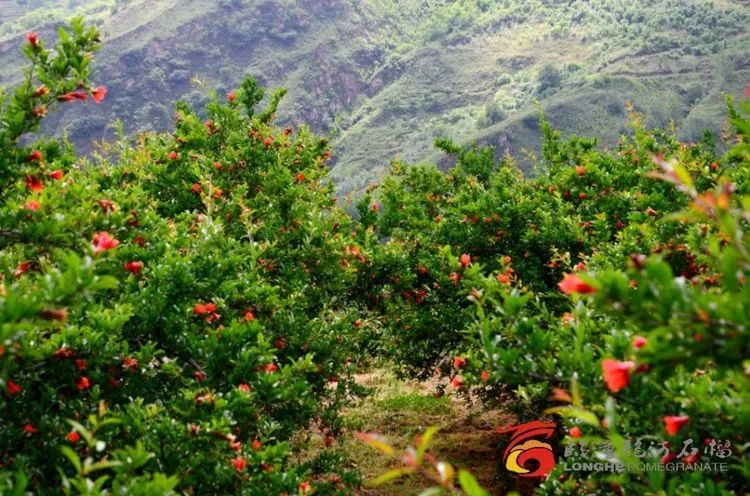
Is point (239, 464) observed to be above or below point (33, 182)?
below

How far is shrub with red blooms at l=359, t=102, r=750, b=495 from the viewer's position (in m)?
1.68

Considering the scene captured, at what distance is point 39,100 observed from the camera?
3396mm

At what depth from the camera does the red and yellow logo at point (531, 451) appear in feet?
25.5

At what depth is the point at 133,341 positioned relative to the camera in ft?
15.0

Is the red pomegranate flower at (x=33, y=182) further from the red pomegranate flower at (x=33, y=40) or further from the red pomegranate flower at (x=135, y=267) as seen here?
the red pomegranate flower at (x=135, y=267)

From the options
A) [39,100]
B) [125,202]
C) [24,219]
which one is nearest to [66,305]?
[24,219]

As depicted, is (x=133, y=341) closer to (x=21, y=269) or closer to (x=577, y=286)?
(x=21, y=269)

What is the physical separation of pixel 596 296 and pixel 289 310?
409 centimetres

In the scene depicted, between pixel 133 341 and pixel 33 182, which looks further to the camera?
pixel 133 341

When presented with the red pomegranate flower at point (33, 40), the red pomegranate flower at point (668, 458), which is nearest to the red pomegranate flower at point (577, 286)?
the red pomegranate flower at point (668, 458)

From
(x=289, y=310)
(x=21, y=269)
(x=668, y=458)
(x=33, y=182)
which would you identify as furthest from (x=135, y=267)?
(x=668, y=458)

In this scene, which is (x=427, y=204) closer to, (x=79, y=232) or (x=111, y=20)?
(x=79, y=232)

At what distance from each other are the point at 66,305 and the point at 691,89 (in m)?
55.9

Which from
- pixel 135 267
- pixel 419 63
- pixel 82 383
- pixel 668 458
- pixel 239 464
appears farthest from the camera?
pixel 419 63
